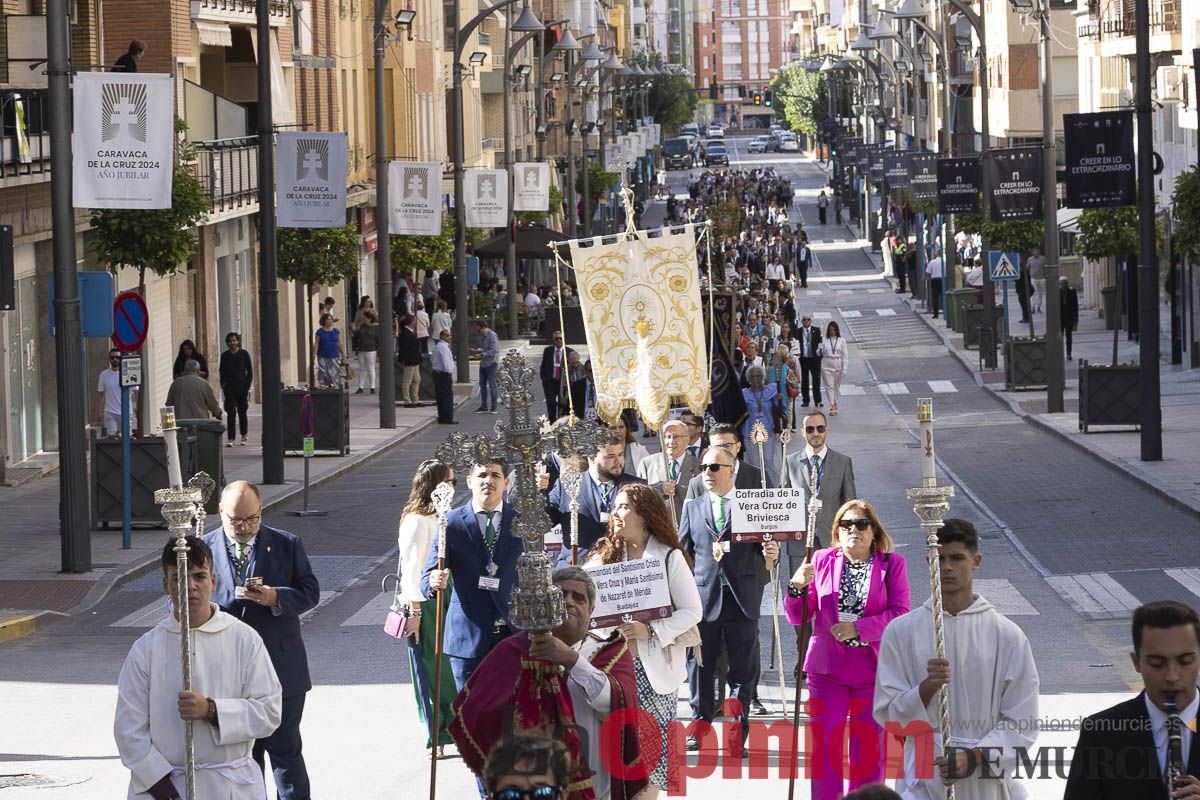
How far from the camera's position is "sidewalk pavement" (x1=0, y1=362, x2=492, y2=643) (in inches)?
744

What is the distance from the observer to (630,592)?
10.0 metres

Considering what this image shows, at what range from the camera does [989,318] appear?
43.8 metres

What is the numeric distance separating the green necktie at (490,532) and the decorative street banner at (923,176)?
39639 millimetres

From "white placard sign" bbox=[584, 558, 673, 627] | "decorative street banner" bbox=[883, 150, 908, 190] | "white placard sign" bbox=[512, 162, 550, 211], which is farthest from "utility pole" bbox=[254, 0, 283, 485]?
"decorative street banner" bbox=[883, 150, 908, 190]

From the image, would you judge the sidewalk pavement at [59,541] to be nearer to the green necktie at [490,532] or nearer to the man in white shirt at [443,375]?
the man in white shirt at [443,375]

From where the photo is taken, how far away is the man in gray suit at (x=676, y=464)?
49.5 ft

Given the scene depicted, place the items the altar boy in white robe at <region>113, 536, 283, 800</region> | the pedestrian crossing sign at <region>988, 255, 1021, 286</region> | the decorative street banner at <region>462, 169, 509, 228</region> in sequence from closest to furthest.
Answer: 1. the altar boy in white robe at <region>113, 536, 283, 800</region>
2. the pedestrian crossing sign at <region>988, 255, 1021, 286</region>
3. the decorative street banner at <region>462, 169, 509, 228</region>

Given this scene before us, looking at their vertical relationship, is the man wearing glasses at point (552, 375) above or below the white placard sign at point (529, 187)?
below

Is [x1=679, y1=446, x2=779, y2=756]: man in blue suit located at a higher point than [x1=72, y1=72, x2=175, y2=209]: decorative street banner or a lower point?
lower

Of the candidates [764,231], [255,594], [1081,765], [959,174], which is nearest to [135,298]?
[255,594]

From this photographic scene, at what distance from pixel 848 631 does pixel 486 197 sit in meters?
37.6

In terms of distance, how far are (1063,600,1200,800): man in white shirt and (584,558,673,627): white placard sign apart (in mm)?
3471

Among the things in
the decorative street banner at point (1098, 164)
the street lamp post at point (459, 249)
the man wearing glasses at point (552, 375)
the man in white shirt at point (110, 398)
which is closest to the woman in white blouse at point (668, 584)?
the man in white shirt at point (110, 398)

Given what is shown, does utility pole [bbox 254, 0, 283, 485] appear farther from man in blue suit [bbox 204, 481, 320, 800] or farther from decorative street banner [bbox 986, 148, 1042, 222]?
man in blue suit [bbox 204, 481, 320, 800]
